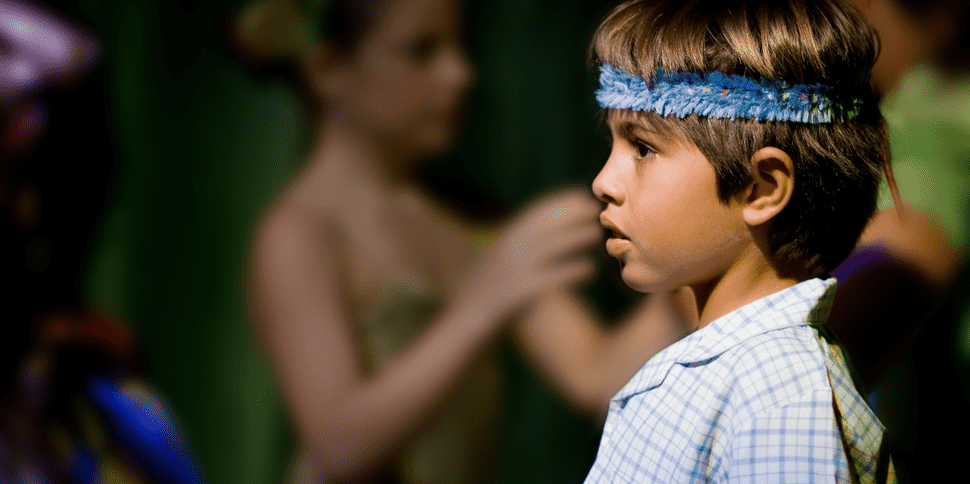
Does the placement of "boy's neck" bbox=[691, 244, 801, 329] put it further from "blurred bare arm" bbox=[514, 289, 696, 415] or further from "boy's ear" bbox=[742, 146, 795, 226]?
"blurred bare arm" bbox=[514, 289, 696, 415]

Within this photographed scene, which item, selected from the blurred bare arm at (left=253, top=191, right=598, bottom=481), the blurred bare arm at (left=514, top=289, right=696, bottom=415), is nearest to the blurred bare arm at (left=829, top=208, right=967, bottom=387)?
the blurred bare arm at (left=514, top=289, right=696, bottom=415)

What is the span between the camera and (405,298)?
147 cm

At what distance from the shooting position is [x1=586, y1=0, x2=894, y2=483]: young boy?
682mm

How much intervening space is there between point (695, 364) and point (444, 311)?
80 centimetres

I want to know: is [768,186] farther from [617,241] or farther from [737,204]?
[617,241]

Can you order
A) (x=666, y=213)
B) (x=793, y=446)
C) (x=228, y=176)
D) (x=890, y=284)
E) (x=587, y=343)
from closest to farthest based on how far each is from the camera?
(x=793, y=446), (x=666, y=213), (x=890, y=284), (x=587, y=343), (x=228, y=176)

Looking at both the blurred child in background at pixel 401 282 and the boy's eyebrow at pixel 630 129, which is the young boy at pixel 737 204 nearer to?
the boy's eyebrow at pixel 630 129

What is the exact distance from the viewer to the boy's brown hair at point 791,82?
698 mm

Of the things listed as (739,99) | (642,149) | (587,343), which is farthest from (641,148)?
(587,343)

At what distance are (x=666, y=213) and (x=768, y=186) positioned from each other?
0.10 meters

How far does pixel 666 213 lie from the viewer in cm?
73

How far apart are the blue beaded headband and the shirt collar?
169 mm

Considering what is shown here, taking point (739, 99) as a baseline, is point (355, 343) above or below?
below

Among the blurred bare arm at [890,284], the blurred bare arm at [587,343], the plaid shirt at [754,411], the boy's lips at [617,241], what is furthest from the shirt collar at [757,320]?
the blurred bare arm at [587,343]
